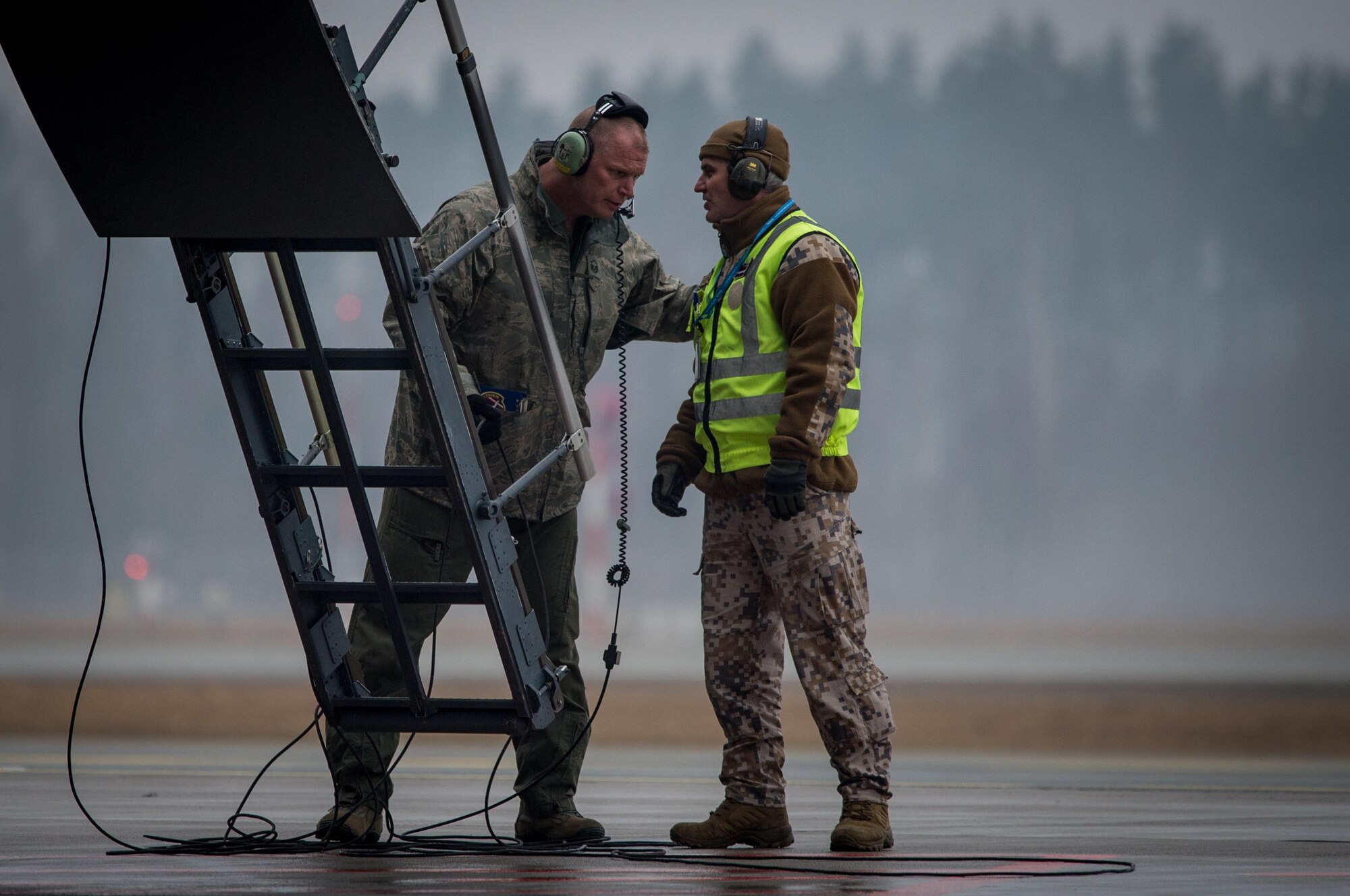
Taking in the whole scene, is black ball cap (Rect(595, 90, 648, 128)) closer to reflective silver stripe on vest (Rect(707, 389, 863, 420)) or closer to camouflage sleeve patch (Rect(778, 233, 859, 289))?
camouflage sleeve patch (Rect(778, 233, 859, 289))

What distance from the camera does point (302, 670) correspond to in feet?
96.9

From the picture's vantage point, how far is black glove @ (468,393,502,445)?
5375 millimetres

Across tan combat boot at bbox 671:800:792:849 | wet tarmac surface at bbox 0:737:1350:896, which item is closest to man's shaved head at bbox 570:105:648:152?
tan combat boot at bbox 671:800:792:849

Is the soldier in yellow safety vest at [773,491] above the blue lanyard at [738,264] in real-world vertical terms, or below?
below

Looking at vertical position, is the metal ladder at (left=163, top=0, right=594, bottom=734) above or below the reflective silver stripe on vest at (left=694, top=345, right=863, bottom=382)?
below

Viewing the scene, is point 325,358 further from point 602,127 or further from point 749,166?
point 749,166

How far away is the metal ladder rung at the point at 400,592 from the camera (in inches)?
205

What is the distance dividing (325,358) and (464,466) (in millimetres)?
458

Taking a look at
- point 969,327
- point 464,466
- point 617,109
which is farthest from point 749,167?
point 969,327

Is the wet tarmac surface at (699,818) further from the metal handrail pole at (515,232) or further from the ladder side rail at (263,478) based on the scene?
the metal handrail pole at (515,232)

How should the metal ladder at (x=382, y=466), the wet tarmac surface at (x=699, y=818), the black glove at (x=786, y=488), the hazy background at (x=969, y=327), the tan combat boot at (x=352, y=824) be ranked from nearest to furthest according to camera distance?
1. the wet tarmac surface at (x=699, y=818)
2. the metal ladder at (x=382, y=466)
3. the black glove at (x=786, y=488)
4. the tan combat boot at (x=352, y=824)
5. the hazy background at (x=969, y=327)

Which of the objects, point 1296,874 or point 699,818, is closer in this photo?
point 1296,874

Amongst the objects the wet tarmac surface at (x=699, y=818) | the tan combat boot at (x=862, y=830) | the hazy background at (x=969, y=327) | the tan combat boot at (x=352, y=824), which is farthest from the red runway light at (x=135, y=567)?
the tan combat boot at (x=862, y=830)

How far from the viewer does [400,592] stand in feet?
17.3
